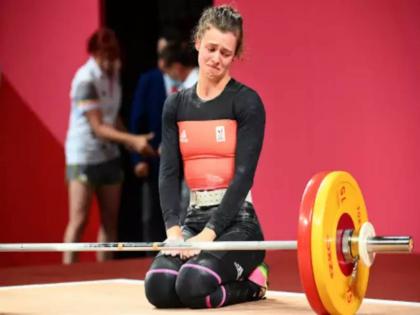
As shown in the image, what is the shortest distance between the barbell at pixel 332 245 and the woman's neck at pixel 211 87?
54 cm

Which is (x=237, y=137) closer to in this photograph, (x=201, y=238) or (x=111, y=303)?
(x=201, y=238)

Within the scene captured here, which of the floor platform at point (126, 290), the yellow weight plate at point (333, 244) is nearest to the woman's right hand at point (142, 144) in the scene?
the floor platform at point (126, 290)

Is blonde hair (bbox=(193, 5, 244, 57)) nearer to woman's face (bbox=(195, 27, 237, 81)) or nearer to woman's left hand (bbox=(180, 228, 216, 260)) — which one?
woman's face (bbox=(195, 27, 237, 81))

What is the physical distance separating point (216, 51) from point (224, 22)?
0.09m

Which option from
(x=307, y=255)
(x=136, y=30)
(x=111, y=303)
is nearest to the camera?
(x=307, y=255)

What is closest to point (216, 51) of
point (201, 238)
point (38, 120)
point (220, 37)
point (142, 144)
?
point (220, 37)

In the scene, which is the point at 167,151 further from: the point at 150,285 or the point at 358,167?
the point at 358,167

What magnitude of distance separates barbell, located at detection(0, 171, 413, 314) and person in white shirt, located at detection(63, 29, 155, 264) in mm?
2219

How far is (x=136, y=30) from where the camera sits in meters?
6.04

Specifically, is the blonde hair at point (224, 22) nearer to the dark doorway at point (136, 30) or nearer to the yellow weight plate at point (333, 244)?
the yellow weight plate at point (333, 244)

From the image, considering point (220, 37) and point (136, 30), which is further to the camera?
point (136, 30)

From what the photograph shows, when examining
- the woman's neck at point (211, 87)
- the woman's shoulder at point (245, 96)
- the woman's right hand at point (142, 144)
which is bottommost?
the woman's right hand at point (142, 144)

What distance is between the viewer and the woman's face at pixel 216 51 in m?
2.63

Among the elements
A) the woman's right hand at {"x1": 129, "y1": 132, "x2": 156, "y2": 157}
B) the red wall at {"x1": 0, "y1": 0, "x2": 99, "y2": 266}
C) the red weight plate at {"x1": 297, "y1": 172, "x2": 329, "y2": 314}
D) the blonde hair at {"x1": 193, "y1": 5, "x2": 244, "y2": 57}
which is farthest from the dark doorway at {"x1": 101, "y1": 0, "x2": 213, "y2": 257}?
the red weight plate at {"x1": 297, "y1": 172, "x2": 329, "y2": 314}
